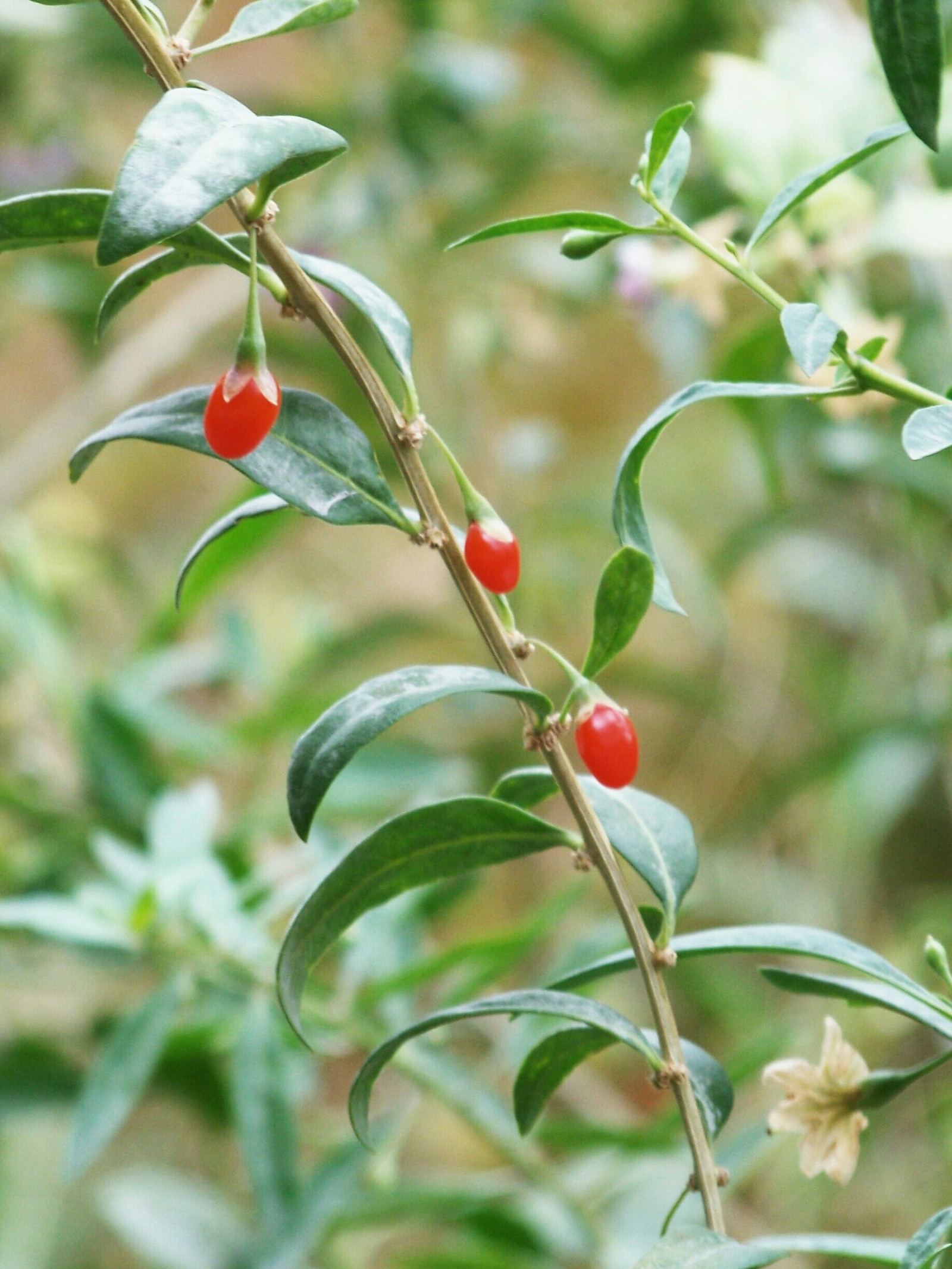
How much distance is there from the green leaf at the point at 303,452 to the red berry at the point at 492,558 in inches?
0.8

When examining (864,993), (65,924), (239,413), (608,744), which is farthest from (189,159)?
(65,924)

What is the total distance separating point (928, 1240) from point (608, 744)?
0.16 metres

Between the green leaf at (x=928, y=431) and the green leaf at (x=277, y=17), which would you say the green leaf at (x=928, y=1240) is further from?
the green leaf at (x=277, y=17)

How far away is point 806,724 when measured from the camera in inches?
79.6

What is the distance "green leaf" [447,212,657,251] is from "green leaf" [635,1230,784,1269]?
0.93 ft

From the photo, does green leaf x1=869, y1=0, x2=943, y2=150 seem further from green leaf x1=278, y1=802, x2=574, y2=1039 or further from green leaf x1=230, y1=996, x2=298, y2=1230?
green leaf x1=230, y1=996, x2=298, y2=1230

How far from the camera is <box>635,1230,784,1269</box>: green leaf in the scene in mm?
327

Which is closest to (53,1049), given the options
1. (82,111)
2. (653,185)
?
(653,185)

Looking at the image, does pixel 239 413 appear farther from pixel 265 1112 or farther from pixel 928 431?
pixel 265 1112

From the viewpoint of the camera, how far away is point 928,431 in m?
0.33

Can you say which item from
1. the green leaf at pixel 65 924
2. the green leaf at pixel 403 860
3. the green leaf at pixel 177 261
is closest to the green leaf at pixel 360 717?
the green leaf at pixel 403 860

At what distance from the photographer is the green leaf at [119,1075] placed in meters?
0.67

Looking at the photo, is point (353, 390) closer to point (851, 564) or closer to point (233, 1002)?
point (851, 564)

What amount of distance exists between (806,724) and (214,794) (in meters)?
1.45
